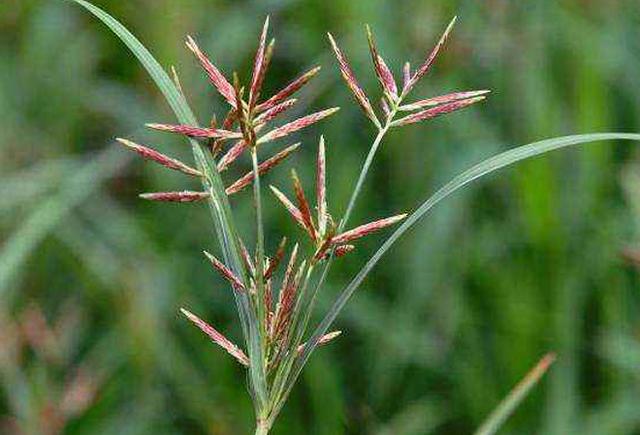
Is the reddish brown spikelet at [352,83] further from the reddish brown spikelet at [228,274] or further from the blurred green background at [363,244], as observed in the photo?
the blurred green background at [363,244]

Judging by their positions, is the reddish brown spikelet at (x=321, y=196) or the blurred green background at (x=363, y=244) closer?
the reddish brown spikelet at (x=321, y=196)

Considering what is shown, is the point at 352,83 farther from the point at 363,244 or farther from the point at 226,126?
the point at 363,244

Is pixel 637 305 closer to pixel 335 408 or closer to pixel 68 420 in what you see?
pixel 335 408

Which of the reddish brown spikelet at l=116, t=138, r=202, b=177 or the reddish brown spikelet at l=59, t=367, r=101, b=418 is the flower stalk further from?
the reddish brown spikelet at l=59, t=367, r=101, b=418

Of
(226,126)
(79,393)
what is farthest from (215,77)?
(79,393)

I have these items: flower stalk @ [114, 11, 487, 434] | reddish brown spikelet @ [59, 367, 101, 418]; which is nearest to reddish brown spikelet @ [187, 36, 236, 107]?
flower stalk @ [114, 11, 487, 434]

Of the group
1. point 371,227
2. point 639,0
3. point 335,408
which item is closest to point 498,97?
point 639,0

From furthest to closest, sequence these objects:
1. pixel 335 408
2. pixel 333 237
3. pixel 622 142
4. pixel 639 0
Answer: pixel 639 0, pixel 622 142, pixel 335 408, pixel 333 237

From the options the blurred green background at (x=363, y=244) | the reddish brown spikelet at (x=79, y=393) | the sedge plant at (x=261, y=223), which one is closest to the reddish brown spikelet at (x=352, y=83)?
the sedge plant at (x=261, y=223)
